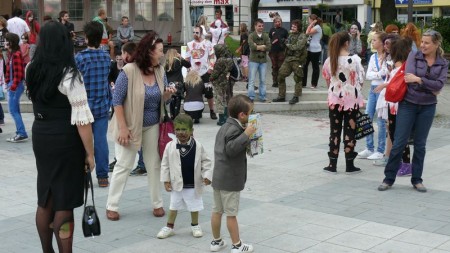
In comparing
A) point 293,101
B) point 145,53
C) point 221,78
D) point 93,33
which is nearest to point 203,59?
point 221,78

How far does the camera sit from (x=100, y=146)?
7992mm

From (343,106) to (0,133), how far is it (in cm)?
625

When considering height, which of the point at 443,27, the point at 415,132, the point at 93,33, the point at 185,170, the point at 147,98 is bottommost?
the point at 185,170

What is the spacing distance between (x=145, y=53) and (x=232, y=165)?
165 cm

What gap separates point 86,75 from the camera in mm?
7496

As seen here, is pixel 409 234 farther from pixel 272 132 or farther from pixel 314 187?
pixel 272 132

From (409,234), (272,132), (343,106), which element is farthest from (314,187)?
(272,132)

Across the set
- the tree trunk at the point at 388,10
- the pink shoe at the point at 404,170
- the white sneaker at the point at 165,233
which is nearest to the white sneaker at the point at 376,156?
the pink shoe at the point at 404,170

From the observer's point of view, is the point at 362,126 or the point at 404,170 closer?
the point at 404,170

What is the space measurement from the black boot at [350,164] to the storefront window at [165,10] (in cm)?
1744

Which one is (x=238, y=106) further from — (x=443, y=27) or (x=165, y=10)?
(x=165, y=10)

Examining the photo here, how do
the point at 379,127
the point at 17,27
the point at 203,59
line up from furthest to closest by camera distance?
the point at 17,27 → the point at 203,59 → the point at 379,127

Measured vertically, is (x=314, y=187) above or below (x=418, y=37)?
below

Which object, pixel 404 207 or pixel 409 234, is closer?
pixel 409 234
